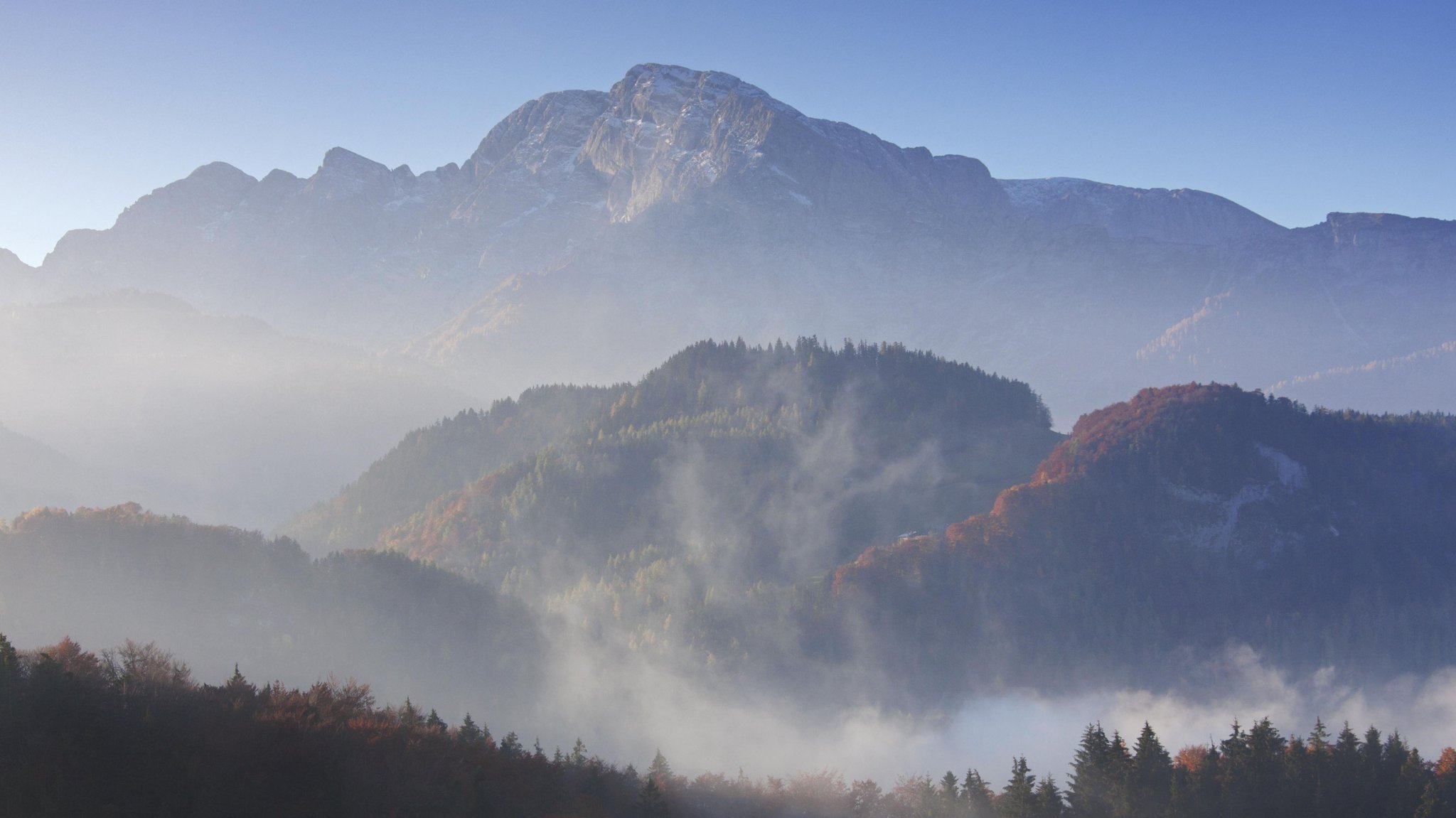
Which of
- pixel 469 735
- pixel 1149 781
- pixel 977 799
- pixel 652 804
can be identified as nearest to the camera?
pixel 652 804

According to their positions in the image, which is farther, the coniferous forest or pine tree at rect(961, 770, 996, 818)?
pine tree at rect(961, 770, 996, 818)

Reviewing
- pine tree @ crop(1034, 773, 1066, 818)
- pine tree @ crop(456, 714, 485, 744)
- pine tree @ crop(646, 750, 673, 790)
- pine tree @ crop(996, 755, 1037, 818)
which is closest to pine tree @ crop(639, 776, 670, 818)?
pine tree @ crop(646, 750, 673, 790)

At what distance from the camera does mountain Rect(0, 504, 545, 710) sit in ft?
550

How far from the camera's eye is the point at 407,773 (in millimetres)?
81938

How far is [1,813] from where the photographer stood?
59.7 meters

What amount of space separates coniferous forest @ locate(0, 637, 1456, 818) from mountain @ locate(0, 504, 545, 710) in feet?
239

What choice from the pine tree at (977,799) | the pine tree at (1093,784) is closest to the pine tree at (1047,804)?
the pine tree at (1093,784)

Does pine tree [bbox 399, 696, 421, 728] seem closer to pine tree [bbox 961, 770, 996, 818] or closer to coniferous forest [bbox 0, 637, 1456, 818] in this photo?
coniferous forest [bbox 0, 637, 1456, 818]

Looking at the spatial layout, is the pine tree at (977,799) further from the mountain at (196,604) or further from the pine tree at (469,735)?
the mountain at (196,604)

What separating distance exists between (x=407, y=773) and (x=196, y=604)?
115 m

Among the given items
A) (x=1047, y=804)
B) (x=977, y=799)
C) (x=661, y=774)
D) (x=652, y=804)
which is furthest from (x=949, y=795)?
(x=652, y=804)

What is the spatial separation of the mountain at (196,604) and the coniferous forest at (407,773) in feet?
239

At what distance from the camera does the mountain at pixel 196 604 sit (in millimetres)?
167750

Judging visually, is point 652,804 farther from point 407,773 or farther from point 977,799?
point 977,799
